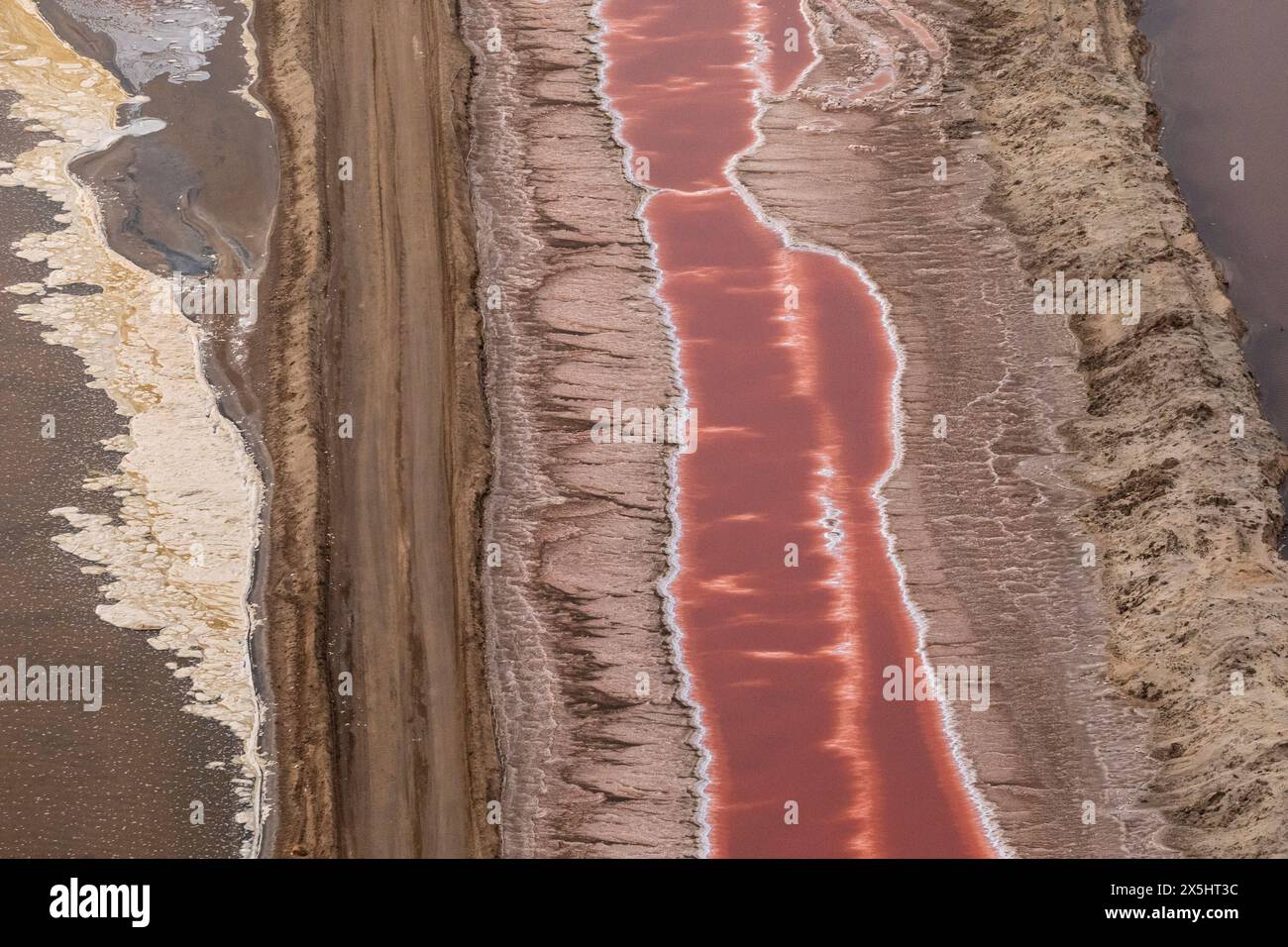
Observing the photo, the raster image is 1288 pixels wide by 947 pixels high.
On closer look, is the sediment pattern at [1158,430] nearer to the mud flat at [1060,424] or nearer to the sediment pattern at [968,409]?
the mud flat at [1060,424]

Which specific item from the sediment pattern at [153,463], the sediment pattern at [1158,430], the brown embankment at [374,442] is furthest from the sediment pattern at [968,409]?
the sediment pattern at [153,463]

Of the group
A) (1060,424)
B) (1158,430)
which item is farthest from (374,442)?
(1158,430)

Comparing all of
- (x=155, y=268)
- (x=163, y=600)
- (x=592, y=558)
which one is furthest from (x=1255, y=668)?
(x=155, y=268)

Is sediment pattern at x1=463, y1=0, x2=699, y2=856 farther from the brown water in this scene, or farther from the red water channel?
the brown water

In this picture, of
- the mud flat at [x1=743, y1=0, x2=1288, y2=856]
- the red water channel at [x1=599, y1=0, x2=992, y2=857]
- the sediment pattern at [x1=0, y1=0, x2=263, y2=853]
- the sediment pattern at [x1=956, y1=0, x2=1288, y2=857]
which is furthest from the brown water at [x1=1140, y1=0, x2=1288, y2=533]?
the sediment pattern at [x1=0, y1=0, x2=263, y2=853]

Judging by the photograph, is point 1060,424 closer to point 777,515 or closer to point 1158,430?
point 1158,430
